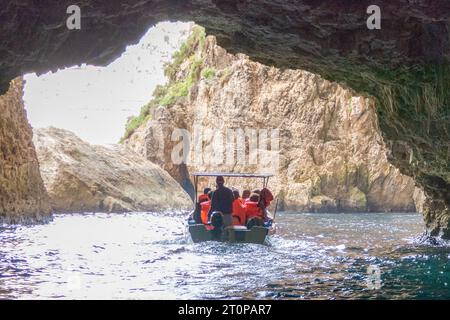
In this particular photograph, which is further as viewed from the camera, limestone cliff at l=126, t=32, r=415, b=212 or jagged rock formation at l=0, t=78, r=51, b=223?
limestone cliff at l=126, t=32, r=415, b=212

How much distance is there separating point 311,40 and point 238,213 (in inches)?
218

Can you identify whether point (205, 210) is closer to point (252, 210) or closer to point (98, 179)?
point (252, 210)

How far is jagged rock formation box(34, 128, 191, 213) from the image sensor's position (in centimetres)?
3134

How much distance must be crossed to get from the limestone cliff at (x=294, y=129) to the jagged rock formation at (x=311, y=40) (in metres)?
23.6

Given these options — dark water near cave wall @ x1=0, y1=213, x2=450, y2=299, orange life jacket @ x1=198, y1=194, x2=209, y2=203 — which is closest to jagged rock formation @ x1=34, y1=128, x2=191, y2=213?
dark water near cave wall @ x1=0, y1=213, x2=450, y2=299

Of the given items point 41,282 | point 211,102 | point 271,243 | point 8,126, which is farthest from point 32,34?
point 211,102

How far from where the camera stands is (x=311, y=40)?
10.2 m

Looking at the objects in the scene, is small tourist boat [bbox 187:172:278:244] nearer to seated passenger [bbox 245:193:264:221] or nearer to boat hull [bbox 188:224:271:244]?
boat hull [bbox 188:224:271:244]

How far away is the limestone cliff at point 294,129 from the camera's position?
37375mm

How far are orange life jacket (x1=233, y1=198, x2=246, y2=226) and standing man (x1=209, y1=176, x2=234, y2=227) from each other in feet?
1.27

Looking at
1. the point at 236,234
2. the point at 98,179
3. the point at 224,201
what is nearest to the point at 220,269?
the point at 236,234

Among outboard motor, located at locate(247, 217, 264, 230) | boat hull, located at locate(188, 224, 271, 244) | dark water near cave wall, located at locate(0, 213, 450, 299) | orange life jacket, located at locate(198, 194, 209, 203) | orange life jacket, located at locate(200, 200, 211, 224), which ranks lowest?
dark water near cave wall, located at locate(0, 213, 450, 299)

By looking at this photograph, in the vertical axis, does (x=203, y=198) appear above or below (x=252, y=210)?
above
